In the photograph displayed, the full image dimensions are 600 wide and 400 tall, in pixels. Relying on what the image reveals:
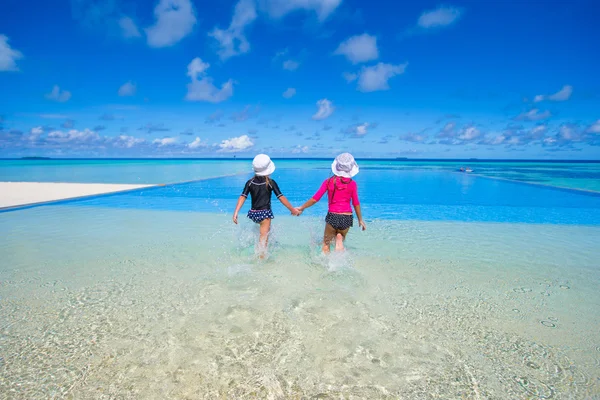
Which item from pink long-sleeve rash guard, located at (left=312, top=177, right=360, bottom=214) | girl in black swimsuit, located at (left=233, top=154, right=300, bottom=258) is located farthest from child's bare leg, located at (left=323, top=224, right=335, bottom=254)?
girl in black swimsuit, located at (left=233, top=154, right=300, bottom=258)

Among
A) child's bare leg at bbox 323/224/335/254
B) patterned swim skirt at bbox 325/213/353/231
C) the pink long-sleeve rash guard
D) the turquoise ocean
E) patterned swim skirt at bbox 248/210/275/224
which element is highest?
the pink long-sleeve rash guard

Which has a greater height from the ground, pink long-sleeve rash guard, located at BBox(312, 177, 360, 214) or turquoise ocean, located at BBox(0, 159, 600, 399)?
pink long-sleeve rash guard, located at BBox(312, 177, 360, 214)

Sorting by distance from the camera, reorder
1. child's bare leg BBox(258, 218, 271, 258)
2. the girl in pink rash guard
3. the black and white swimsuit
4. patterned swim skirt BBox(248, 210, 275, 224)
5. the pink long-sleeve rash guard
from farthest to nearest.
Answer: child's bare leg BBox(258, 218, 271, 258), patterned swim skirt BBox(248, 210, 275, 224), the black and white swimsuit, the pink long-sleeve rash guard, the girl in pink rash guard

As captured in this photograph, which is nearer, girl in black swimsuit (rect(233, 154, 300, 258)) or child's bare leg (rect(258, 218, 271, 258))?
girl in black swimsuit (rect(233, 154, 300, 258))

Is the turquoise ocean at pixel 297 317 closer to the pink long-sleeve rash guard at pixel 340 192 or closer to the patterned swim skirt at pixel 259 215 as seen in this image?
the patterned swim skirt at pixel 259 215

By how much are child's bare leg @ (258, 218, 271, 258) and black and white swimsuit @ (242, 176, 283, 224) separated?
0.37 ft

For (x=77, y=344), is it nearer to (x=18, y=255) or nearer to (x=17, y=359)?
(x=17, y=359)

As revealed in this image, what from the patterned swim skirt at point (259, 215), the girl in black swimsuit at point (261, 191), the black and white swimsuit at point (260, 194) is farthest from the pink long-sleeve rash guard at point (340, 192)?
the patterned swim skirt at point (259, 215)

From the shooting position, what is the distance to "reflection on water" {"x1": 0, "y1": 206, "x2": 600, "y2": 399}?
3.04 m

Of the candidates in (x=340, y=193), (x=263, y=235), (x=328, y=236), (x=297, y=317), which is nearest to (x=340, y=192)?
(x=340, y=193)

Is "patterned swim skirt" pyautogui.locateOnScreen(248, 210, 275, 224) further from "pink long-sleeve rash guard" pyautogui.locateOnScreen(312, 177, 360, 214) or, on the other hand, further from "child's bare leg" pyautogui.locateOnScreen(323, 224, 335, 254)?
"child's bare leg" pyautogui.locateOnScreen(323, 224, 335, 254)

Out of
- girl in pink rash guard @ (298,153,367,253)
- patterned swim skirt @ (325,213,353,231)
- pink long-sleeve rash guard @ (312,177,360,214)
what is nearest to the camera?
girl in pink rash guard @ (298,153,367,253)

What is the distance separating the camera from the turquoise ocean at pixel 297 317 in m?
3.04

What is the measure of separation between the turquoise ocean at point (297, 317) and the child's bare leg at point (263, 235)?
229mm
